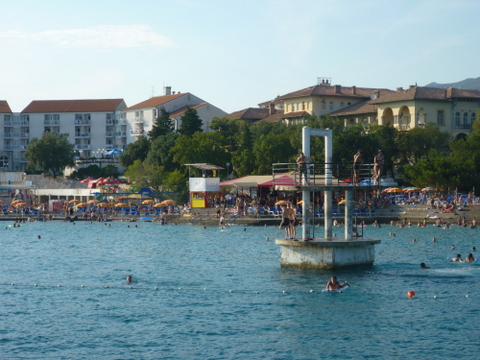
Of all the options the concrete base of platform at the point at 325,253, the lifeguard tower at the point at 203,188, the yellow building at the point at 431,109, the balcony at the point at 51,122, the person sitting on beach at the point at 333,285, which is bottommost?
the person sitting on beach at the point at 333,285

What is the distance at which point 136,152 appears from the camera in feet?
366

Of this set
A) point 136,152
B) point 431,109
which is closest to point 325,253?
point 431,109

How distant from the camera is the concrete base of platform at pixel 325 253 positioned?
31.8m

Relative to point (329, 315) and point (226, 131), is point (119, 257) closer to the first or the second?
point (329, 315)

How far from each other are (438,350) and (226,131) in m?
85.7

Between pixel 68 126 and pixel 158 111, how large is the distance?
20076 millimetres

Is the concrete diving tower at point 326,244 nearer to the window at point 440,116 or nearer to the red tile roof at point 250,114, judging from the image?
the window at point 440,116

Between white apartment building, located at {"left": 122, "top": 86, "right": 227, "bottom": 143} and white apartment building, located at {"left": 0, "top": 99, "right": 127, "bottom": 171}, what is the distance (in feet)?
9.76

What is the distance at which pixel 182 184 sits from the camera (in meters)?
91.6

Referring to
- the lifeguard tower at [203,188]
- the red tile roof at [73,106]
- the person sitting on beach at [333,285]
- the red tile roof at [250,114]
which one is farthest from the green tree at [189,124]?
the person sitting on beach at [333,285]

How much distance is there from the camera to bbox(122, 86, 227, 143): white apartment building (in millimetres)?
125250

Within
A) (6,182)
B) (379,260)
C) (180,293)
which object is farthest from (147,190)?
(180,293)

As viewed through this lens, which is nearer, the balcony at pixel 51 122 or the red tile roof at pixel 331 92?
the red tile roof at pixel 331 92

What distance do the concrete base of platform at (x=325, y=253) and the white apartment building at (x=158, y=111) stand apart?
92.2 m
